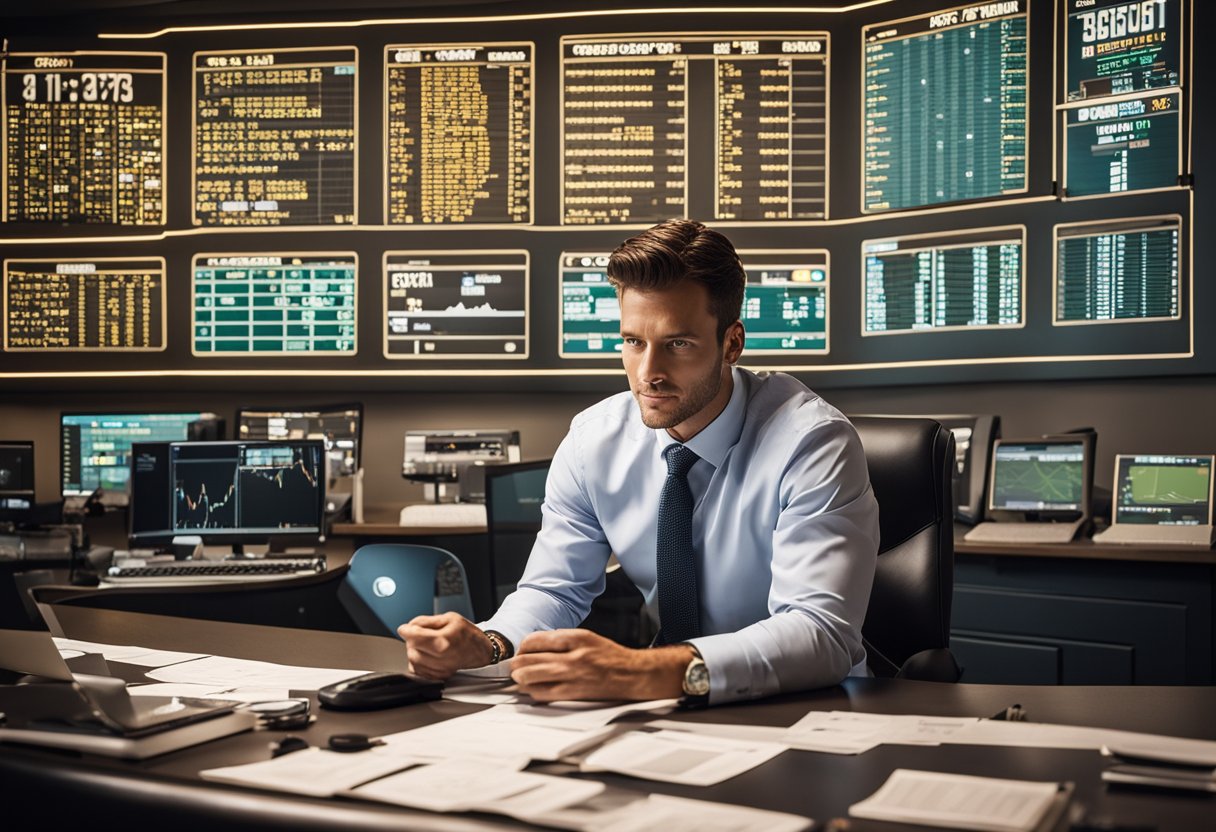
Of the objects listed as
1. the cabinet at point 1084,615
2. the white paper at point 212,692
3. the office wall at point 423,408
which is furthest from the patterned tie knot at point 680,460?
the office wall at point 423,408

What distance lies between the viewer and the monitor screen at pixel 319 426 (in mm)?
4316

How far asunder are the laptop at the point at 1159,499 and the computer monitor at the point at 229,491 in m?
2.47

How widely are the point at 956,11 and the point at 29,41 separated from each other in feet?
12.0

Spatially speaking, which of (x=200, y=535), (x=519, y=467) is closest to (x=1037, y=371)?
(x=519, y=467)

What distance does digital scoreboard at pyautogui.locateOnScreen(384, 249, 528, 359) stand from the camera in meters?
4.50

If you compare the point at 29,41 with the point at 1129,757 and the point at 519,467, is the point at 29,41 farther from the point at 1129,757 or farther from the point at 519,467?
the point at 1129,757

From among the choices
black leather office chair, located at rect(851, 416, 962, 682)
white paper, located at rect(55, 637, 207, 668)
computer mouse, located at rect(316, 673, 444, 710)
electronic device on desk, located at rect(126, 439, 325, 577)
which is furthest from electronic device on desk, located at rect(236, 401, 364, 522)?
computer mouse, located at rect(316, 673, 444, 710)

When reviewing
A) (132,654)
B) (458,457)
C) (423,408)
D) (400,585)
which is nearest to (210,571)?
(400,585)

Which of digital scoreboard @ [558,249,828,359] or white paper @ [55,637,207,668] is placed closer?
white paper @ [55,637,207,668]

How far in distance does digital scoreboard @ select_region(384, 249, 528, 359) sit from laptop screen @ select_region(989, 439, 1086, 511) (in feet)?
6.06

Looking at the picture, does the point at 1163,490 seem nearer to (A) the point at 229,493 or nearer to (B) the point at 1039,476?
(B) the point at 1039,476

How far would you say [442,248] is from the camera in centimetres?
451

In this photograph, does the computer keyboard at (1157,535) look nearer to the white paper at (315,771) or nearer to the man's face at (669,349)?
the man's face at (669,349)

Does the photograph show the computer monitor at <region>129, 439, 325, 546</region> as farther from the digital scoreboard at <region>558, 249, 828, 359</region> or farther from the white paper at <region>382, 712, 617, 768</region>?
the white paper at <region>382, 712, 617, 768</region>
